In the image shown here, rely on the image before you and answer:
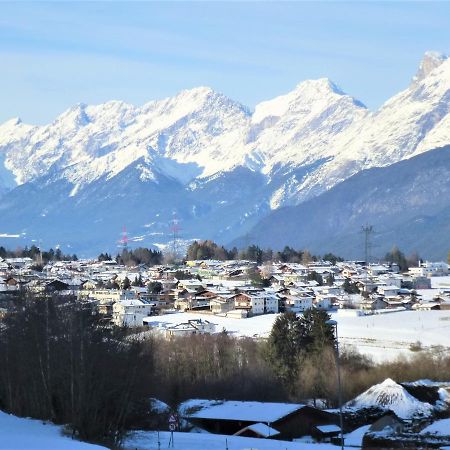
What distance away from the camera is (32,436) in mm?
29562


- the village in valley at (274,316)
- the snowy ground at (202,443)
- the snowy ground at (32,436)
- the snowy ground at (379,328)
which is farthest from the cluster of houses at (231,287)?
the snowy ground at (32,436)

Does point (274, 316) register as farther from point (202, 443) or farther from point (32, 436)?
point (32, 436)

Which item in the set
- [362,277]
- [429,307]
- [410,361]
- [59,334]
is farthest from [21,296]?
[362,277]

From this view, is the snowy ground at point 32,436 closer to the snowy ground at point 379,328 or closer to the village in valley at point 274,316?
the village in valley at point 274,316

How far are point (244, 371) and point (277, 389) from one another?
2.74 m

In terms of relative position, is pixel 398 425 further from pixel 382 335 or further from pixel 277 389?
pixel 382 335

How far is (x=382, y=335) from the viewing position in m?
80.6

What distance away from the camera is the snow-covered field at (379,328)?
74.6 m

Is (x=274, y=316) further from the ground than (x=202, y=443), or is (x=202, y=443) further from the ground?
(x=274, y=316)

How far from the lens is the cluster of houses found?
99.1 metres

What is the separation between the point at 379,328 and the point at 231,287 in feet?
106

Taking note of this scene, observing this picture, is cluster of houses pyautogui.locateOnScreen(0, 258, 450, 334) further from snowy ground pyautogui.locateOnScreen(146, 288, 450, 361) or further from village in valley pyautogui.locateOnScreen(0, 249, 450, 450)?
snowy ground pyautogui.locateOnScreen(146, 288, 450, 361)

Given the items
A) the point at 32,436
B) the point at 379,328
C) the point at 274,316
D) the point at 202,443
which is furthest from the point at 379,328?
the point at 32,436

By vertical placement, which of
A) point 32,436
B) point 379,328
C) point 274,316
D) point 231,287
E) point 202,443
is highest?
point 231,287
